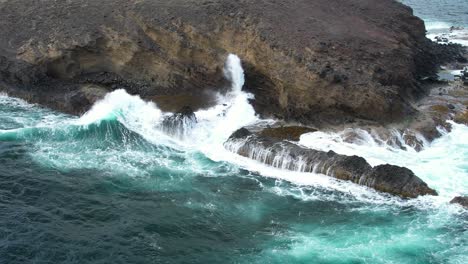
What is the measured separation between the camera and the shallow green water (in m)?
24.9

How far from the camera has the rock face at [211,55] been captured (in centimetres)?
3816

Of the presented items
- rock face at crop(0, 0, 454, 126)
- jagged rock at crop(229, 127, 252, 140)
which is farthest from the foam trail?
jagged rock at crop(229, 127, 252, 140)

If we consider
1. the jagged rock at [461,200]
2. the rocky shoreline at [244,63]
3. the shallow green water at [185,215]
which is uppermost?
the rocky shoreline at [244,63]

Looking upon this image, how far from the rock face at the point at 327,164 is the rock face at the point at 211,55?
15.1 feet

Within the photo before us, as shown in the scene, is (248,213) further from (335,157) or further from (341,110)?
(341,110)

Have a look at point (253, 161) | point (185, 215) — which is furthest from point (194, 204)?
point (253, 161)

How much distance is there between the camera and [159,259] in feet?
79.4

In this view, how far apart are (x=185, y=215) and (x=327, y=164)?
938 cm

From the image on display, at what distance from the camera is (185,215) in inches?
1100

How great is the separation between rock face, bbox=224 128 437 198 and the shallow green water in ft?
2.22

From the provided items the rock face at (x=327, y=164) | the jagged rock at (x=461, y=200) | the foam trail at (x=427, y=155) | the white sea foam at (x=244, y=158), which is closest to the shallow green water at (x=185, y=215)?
the white sea foam at (x=244, y=158)

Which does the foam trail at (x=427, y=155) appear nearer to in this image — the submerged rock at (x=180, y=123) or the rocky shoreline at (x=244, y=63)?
the rocky shoreline at (x=244, y=63)

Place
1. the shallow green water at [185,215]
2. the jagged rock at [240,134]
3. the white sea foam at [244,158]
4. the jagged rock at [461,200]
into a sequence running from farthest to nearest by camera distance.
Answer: the jagged rock at [240,134] < the white sea foam at [244,158] < the jagged rock at [461,200] < the shallow green water at [185,215]

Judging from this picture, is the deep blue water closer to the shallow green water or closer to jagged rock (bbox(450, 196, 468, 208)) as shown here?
the shallow green water
